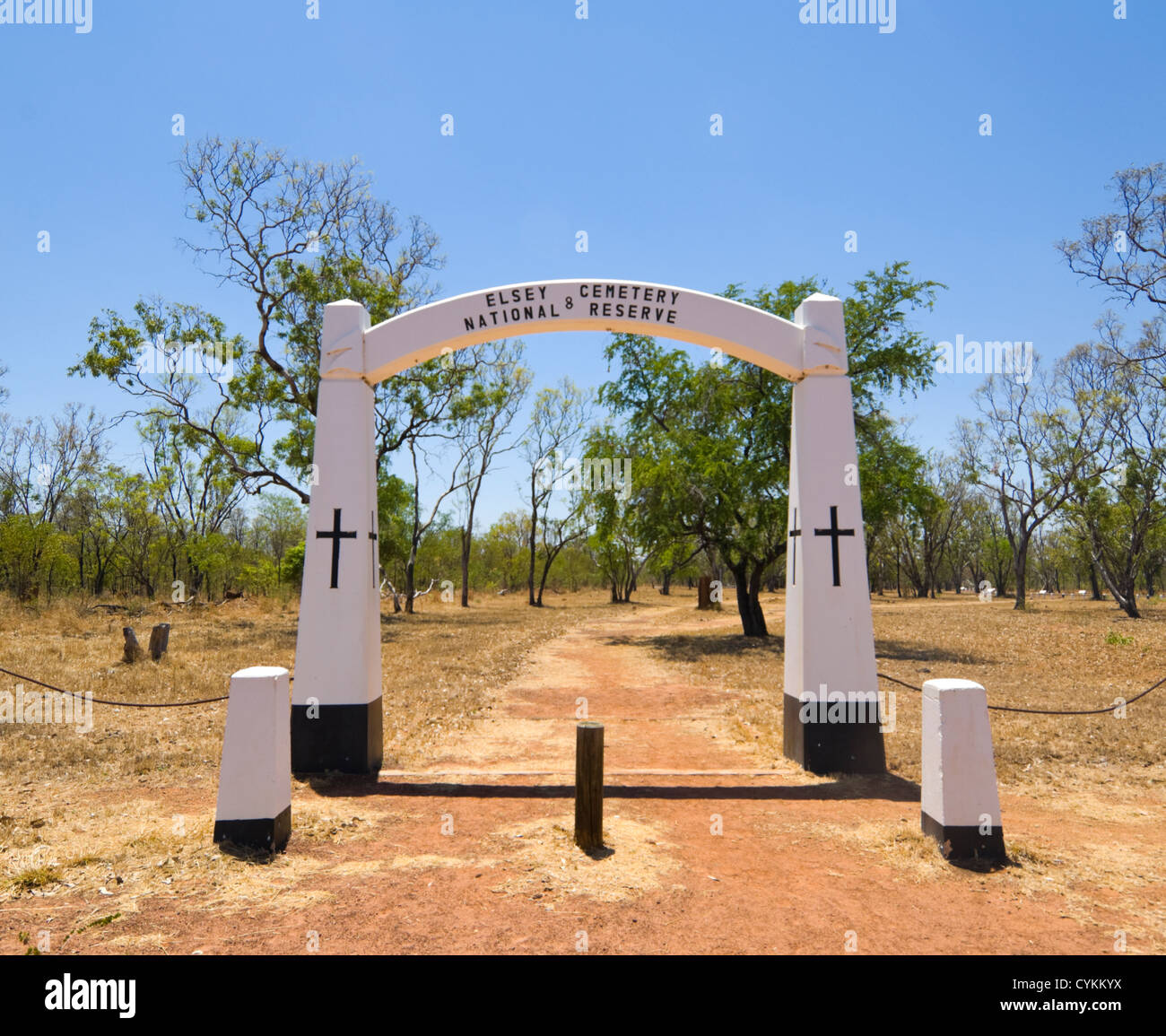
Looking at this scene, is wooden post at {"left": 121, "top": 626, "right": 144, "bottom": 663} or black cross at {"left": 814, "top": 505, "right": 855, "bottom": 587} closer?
black cross at {"left": 814, "top": 505, "right": 855, "bottom": 587}

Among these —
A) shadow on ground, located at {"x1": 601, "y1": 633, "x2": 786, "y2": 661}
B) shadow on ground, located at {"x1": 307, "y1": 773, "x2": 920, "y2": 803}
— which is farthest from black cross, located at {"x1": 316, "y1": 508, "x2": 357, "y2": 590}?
shadow on ground, located at {"x1": 601, "y1": 633, "x2": 786, "y2": 661}

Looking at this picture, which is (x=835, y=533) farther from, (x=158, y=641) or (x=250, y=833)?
(x=158, y=641)

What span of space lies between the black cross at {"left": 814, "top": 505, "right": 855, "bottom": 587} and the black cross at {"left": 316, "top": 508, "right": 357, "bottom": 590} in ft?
15.6

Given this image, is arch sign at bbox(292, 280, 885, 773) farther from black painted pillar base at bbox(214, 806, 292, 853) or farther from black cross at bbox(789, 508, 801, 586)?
black painted pillar base at bbox(214, 806, 292, 853)

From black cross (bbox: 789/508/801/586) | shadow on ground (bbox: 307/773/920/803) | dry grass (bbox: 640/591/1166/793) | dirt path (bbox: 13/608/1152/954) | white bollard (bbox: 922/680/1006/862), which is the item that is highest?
black cross (bbox: 789/508/801/586)

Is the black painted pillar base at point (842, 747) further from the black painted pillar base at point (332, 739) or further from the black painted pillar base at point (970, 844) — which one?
the black painted pillar base at point (332, 739)

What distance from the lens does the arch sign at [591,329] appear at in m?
7.15

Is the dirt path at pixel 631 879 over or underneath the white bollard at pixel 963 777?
underneath

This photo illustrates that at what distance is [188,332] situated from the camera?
22.3 meters

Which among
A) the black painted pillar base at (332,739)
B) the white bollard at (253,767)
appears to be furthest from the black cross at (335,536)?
the white bollard at (253,767)

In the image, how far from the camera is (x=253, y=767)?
16.4 ft

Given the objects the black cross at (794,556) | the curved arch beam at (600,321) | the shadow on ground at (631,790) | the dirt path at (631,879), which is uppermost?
the curved arch beam at (600,321)

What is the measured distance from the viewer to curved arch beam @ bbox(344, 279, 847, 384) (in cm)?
750

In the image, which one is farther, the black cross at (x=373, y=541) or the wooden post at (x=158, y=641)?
the wooden post at (x=158, y=641)
